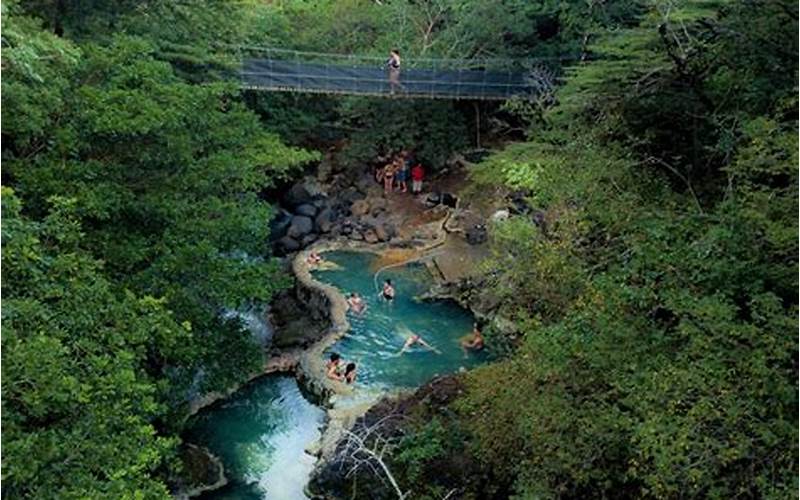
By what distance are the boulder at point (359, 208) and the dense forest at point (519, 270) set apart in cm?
629

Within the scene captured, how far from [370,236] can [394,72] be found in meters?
3.96

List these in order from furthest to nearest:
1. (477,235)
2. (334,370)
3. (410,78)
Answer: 1. (410,78)
2. (477,235)
3. (334,370)

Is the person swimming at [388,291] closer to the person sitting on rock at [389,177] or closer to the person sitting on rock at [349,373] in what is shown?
the person sitting on rock at [349,373]

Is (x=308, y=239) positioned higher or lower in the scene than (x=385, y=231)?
lower

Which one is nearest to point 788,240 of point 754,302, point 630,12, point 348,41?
point 754,302

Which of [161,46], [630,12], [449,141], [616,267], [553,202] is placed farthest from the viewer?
[449,141]

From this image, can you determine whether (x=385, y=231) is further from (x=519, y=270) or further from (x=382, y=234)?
(x=519, y=270)

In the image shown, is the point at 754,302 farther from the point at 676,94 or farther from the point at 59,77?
the point at 59,77

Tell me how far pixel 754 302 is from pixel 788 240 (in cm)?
60

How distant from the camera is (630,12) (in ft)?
62.7

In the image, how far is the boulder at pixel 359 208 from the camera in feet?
69.8

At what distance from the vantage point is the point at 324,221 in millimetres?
20609

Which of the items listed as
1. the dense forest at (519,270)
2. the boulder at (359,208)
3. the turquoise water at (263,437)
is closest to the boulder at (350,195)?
the boulder at (359,208)

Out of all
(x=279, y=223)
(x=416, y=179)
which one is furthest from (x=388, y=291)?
(x=416, y=179)
